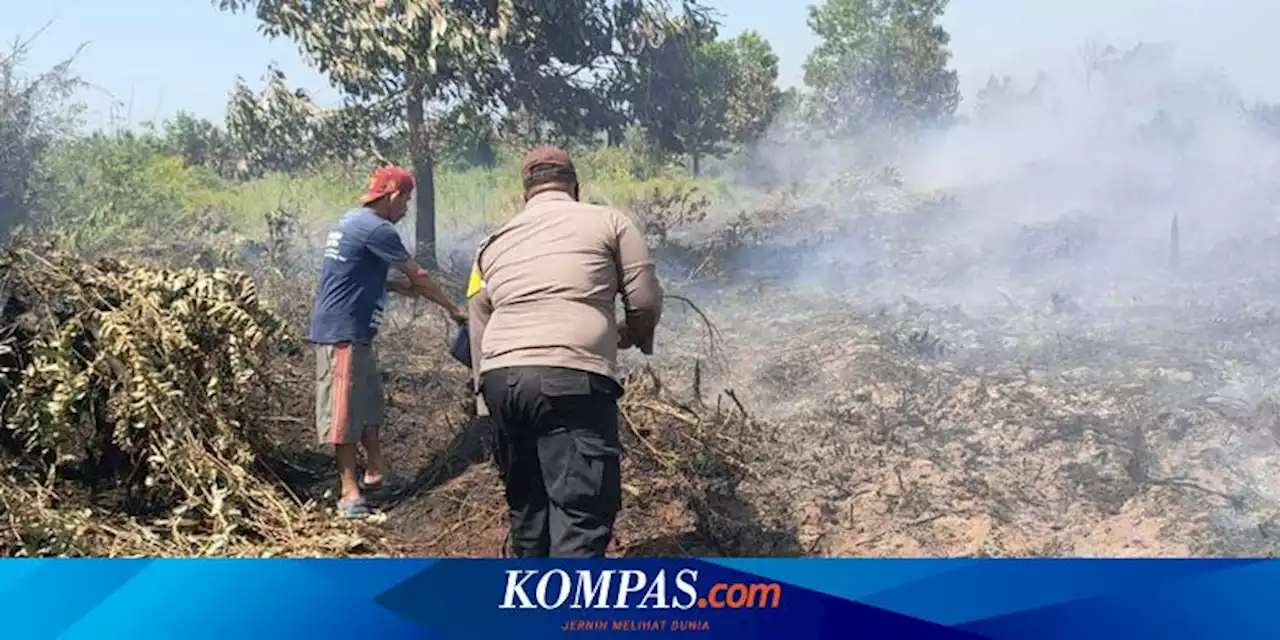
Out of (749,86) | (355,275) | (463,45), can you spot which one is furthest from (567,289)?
(749,86)

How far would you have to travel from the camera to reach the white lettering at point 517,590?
259cm

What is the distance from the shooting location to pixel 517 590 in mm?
2600

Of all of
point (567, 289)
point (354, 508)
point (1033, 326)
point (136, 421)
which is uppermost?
point (1033, 326)

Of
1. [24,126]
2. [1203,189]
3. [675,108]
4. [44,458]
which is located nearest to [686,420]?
[44,458]

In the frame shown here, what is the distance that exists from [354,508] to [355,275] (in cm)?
84

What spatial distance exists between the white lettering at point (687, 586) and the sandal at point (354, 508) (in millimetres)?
1626

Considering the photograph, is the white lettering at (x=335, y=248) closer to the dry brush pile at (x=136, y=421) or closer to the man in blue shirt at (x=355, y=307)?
the man in blue shirt at (x=355, y=307)

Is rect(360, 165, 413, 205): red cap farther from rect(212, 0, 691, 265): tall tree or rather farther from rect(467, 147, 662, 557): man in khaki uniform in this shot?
rect(212, 0, 691, 265): tall tree

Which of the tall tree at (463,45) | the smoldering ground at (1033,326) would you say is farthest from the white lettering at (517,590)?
the tall tree at (463,45)

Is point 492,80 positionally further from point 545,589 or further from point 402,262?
point 545,589

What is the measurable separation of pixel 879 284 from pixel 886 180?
5.93ft

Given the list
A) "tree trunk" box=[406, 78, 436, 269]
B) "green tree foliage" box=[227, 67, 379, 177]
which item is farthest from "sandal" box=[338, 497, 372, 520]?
"green tree foliage" box=[227, 67, 379, 177]

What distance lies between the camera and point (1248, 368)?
539 cm

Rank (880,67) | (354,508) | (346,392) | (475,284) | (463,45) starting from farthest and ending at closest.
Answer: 1. (880,67)
2. (463,45)
3. (346,392)
4. (354,508)
5. (475,284)
